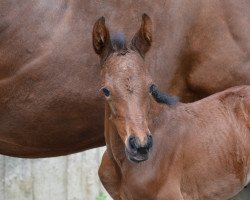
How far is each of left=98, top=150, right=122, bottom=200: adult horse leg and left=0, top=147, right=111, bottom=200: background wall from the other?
3.25 meters

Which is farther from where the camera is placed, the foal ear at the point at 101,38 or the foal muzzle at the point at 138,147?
the foal ear at the point at 101,38

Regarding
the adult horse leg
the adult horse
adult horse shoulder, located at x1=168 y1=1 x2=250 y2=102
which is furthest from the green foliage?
the adult horse leg

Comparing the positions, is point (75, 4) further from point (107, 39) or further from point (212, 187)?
point (212, 187)

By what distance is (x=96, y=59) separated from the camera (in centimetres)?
707

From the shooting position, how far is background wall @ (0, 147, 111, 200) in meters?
9.97

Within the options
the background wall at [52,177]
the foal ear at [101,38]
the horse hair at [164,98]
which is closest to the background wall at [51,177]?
the background wall at [52,177]

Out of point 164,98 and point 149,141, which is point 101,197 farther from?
point 149,141

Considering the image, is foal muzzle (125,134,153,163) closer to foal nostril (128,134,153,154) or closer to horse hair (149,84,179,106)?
foal nostril (128,134,153,154)

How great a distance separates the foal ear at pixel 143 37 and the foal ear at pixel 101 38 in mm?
164

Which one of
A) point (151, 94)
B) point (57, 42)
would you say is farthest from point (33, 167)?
point (151, 94)

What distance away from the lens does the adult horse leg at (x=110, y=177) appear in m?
6.65

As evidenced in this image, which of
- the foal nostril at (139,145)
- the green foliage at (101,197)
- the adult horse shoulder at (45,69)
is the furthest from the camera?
the green foliage at (101,197)

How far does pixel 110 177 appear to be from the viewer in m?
6.68

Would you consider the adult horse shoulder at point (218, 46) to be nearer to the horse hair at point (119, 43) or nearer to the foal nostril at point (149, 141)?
the horse hair at point (119, 43)
